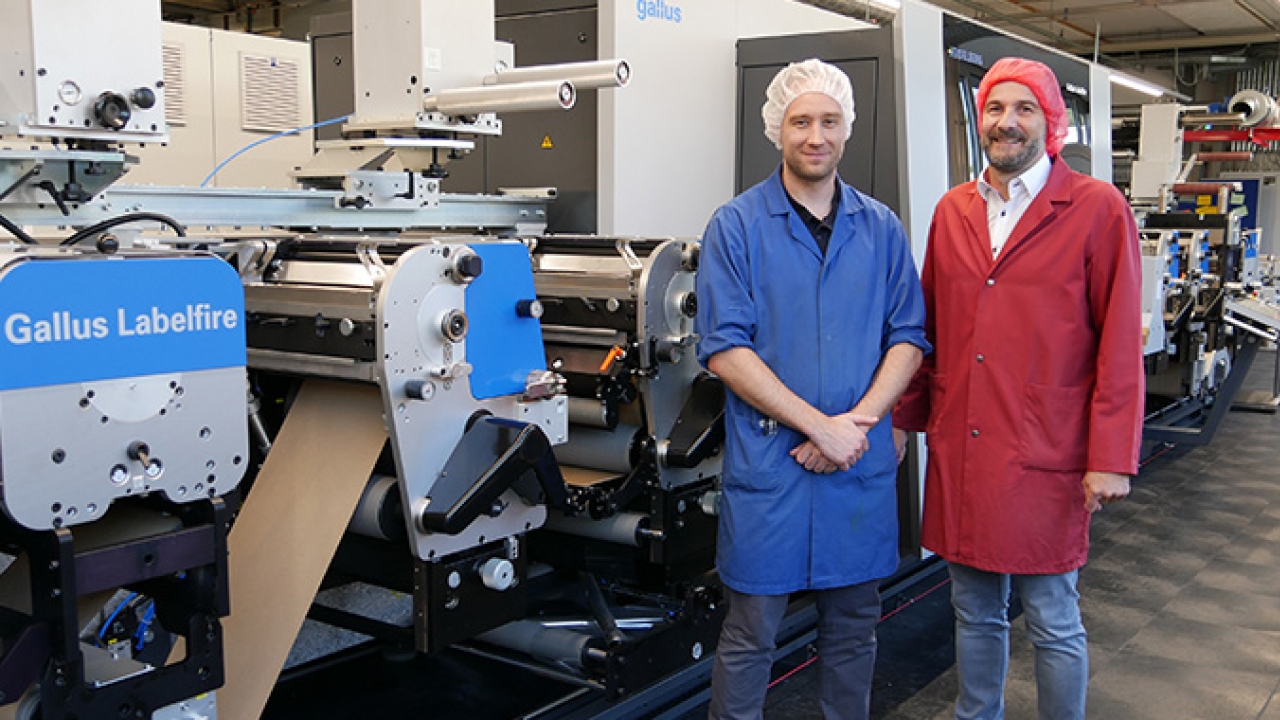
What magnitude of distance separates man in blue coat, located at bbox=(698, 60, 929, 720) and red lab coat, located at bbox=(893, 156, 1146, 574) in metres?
0.21

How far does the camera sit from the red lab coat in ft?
7.89

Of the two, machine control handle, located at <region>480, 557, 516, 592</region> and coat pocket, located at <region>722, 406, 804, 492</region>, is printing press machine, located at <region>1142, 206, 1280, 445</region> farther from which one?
machine control handle, located at <region>480, 557, 516, 592</region>

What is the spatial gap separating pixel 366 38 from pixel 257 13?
8.41 meters

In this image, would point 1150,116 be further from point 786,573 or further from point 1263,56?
point 1263,56

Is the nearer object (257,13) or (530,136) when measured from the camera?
(530,136)

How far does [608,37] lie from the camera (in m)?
3.91

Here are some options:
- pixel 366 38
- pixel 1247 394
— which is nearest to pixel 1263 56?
pixel 1247 394

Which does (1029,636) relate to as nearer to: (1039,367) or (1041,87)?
(1039,367)

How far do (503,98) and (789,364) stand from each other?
1.14m

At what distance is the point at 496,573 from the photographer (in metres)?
2.54

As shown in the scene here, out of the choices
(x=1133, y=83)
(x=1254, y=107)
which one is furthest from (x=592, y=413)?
(x=1254, y=107)

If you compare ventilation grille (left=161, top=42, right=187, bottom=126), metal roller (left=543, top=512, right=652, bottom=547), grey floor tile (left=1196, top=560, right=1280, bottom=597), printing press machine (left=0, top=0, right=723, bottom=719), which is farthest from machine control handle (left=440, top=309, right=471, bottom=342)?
grey floor tile (left=1196, top=560, right=1280, bottom=597)

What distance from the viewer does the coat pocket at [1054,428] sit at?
2.45 metres

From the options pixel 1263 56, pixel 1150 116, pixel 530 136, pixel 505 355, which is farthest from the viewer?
pixel 1263 56
